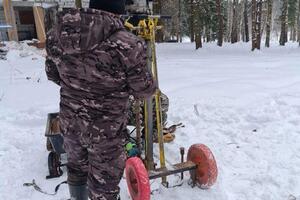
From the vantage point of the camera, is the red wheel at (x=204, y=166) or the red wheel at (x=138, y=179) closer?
the red wheel at (x=138, y=179)

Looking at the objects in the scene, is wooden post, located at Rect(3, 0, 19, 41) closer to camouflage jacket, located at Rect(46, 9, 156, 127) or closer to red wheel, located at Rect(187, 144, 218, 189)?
red wheel, located at Rect(187, 144, 218, 189)

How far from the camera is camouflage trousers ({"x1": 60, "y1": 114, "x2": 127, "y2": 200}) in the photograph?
2596 mm

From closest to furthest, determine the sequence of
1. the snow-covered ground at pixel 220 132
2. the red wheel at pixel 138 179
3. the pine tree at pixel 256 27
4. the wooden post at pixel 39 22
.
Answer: the red wheel at pixel 138 179
the snow-covered ground at pixel 220 132
the pine tree at pixel 256 27
the wooden post at pixel 39 22

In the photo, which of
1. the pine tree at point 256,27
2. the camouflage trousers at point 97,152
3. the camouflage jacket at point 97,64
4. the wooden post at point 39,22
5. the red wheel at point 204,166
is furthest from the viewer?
the wooden post at point 39,22

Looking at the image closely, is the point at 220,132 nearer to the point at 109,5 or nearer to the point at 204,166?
the point at 204,166

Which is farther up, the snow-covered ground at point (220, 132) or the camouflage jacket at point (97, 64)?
the camouflage jacket at point (97, 64)

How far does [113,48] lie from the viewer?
2.34 m

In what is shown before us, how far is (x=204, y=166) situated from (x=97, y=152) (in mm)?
1302

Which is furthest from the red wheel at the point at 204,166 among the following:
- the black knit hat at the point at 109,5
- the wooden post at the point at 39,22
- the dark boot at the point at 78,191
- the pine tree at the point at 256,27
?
the wooden post at the point at 39,22

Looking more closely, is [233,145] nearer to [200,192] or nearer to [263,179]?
[263,179]

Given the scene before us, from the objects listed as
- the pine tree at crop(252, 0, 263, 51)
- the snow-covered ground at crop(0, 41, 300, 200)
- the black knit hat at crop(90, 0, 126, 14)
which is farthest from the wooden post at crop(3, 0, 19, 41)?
the black knit hat at crop(90, 0, 126, 14)

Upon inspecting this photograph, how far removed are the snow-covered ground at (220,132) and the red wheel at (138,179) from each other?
0.33 meters

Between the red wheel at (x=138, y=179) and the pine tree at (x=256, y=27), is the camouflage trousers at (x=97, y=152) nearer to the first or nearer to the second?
the red wheel at (x=138, y=179)

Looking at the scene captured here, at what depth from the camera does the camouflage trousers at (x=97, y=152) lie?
2.60 metres
